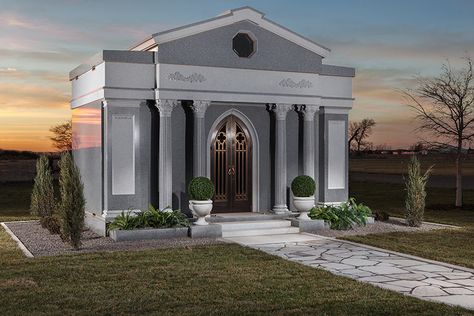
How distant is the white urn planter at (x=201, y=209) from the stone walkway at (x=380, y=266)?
864 millimetres

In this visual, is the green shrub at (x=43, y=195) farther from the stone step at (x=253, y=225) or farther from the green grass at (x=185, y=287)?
the stone step at (x=253, y=225)

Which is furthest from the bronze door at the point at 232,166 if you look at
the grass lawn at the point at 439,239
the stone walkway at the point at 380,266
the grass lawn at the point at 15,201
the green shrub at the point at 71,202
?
the grass lawn at the point at 15,201

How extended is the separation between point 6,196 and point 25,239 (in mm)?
18063

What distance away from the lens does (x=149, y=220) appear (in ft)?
46.3

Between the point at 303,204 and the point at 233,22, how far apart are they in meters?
4.91

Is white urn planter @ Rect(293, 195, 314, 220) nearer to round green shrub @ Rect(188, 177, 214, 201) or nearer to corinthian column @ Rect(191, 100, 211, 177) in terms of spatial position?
round green shrub @ Rect(188, 177, 214, 201)

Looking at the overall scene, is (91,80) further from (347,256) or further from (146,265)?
(347,256)

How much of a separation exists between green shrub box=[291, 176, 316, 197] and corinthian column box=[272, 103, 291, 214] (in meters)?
0.71

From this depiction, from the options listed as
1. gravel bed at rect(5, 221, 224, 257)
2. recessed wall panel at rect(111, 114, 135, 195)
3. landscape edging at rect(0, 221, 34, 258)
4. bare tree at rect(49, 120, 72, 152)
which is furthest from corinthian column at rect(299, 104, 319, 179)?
bare tree at rect(49, 120, 72, 152)

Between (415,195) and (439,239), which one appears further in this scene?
(415,195)

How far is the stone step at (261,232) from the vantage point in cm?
1459

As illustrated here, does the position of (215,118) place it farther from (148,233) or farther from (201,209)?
(148,233)

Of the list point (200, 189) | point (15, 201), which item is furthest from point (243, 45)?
point (15, 201)

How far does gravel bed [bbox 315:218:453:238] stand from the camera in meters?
14.8
